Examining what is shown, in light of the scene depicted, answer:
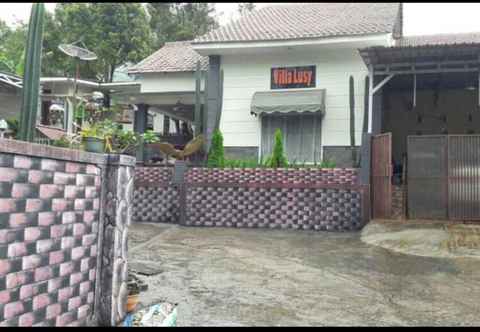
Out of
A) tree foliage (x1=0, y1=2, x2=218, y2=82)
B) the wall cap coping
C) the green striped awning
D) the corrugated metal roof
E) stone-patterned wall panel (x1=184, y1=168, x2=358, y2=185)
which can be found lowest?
the wall cap coping

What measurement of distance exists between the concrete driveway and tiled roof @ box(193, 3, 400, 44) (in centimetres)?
606

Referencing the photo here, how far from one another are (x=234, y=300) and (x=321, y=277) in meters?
1.47

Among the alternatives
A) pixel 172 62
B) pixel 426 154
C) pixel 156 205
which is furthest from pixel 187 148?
pixel 426 154

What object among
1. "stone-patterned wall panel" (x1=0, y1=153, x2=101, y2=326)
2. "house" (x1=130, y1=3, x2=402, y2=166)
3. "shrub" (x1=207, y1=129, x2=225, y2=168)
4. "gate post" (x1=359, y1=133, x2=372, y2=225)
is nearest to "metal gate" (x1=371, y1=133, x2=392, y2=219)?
"gate post" (x1=359, y1=133, x2=372, y2=225)

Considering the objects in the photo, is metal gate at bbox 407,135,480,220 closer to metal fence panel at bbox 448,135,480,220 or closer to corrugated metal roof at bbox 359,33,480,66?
metal fence panel at bbox 448,135,480,220

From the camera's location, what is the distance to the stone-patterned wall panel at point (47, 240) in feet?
7.54

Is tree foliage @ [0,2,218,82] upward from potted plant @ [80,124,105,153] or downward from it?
upward

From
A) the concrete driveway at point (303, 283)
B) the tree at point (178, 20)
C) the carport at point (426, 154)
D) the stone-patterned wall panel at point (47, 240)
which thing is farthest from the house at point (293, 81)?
the tree at point (178, 20)

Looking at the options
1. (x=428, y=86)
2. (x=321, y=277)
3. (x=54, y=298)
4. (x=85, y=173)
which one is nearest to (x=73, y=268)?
(x=54, y=298)

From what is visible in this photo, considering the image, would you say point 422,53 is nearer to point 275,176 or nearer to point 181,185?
point 275,176

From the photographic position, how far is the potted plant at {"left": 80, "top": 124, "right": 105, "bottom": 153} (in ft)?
11.7

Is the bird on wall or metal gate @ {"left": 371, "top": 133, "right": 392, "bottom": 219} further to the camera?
the bird on wall

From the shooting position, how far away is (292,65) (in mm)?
11844

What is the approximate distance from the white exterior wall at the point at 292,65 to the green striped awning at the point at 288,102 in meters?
0.30
